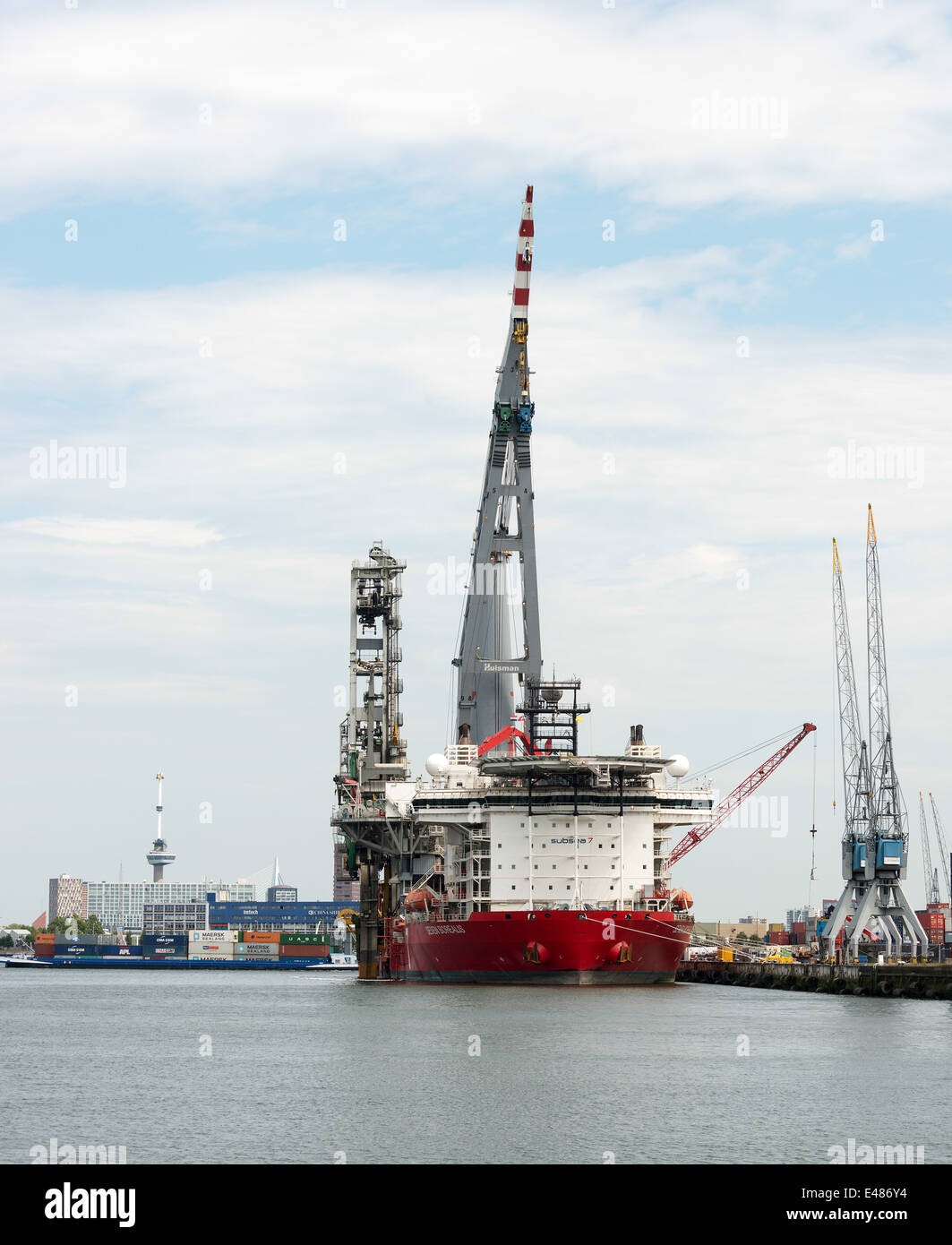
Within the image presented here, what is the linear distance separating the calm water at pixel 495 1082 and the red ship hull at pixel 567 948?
2.81m

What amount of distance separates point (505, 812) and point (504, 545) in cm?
3770

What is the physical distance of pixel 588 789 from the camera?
88000 millimetres

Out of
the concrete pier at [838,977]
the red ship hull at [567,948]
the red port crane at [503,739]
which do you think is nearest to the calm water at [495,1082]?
the red ship hull at [567,948]

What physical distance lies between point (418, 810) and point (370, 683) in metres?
23.4

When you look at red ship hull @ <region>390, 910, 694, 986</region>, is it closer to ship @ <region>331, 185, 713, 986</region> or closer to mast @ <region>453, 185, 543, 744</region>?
ship @ <region>331, 185, 713, 986</region>

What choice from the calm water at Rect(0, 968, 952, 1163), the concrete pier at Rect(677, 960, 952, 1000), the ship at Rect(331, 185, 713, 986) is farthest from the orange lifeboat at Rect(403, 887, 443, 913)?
the concrete pier at Rect(677, 960, 952, 1000)

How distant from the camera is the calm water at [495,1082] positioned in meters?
38.4

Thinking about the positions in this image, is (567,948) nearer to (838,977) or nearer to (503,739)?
(838,977)

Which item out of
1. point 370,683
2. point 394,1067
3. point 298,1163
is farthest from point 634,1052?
point 370,683

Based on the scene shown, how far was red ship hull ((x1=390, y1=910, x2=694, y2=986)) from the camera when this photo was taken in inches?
3322

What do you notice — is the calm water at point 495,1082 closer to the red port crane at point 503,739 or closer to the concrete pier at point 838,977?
the concrete pier at point 838,977

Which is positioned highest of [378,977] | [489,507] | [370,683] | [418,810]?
[489,507]

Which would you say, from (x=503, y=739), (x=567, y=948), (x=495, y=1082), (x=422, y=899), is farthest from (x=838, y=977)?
(x=495, y=1082)
